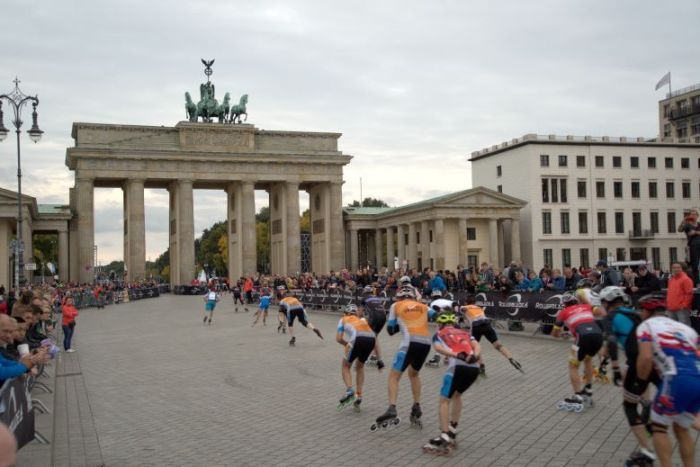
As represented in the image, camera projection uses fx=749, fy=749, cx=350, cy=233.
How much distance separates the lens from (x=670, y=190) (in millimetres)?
78375

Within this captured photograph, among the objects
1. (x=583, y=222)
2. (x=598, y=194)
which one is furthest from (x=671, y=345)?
(x=598, y=194)

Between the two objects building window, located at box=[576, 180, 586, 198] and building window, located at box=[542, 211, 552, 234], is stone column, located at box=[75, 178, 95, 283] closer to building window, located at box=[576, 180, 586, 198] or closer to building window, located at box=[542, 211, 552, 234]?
building window, located at box=[542, 211, 552, 234]

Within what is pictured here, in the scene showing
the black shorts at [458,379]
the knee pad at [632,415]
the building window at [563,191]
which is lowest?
the knee pad at [632,415]

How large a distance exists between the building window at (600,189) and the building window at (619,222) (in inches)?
103

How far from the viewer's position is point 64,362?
2033 cm

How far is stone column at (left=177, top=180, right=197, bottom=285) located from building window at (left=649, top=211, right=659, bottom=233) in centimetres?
4698

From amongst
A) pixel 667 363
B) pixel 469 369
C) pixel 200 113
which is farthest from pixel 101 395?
pixel 200 113

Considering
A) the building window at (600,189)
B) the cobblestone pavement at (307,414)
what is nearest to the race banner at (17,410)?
the cobblestone pavement at (307,414)

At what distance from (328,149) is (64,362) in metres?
59.8

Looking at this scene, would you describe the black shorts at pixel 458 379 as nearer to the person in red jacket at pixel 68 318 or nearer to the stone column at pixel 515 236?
the person in red jacket at pixel 68 318

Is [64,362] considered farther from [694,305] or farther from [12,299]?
[694,305]

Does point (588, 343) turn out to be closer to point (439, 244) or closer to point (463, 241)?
point (439, 244)

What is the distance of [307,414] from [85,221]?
62.5 meters

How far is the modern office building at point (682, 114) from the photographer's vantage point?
332ft
